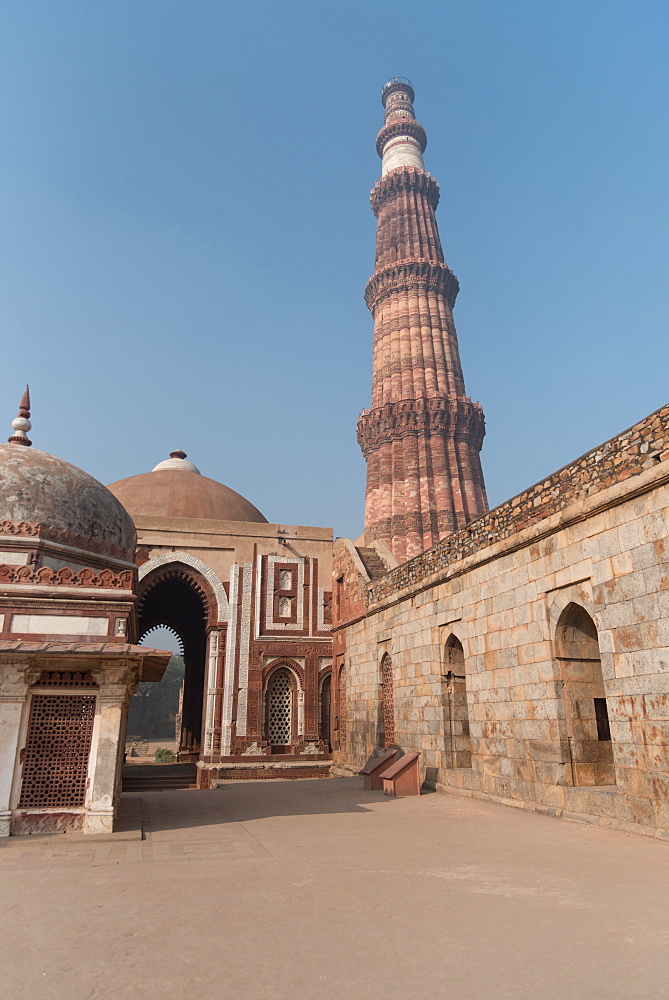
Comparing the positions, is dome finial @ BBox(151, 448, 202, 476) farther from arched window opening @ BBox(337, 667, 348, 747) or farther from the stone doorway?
arched window opening @ BBox(337, 667, 348, 747)

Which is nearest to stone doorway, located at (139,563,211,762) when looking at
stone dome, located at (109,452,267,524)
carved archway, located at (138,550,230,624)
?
carved archway, located at (138,550,230,624)

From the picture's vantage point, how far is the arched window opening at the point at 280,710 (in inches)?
693

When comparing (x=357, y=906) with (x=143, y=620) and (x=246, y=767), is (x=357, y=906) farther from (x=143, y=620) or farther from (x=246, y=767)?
(x=143, y=620)

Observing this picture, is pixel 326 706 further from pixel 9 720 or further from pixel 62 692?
pixel 9 720

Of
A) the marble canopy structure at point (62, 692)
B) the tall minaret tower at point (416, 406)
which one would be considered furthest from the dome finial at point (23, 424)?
the tall minaret tower at point (416, 406)

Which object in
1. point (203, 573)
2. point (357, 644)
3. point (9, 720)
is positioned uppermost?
point (203, 573)

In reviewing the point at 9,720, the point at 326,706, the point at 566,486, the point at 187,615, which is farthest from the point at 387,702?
the point at 187,615

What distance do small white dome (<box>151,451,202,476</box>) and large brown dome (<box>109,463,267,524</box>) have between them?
1.37ft

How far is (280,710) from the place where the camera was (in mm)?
18016

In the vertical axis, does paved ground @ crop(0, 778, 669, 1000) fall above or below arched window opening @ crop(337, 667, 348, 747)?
below

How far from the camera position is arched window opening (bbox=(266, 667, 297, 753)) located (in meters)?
17.6

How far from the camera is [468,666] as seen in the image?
10.1 m

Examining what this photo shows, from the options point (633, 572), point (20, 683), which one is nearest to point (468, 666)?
point (633, 572)

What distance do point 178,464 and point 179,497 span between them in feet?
8.67
